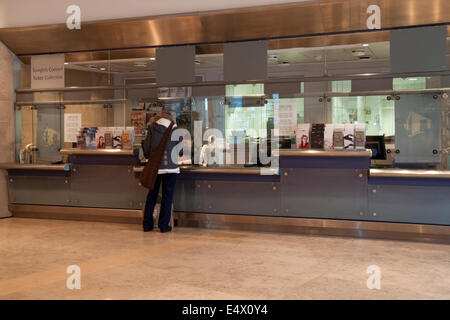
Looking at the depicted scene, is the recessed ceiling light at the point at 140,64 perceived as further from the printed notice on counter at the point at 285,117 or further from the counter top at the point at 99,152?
the printed notice on counter at the point at 285,117

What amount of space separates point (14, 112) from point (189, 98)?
3090 millimetres

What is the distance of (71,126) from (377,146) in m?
4.79

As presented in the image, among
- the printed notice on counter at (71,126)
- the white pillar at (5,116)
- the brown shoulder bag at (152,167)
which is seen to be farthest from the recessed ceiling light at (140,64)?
the white pillar at (5,116)

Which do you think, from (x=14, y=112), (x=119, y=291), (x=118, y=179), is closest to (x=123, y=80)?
(x=118, y=179)

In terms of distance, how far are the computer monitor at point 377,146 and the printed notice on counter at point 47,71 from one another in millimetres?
4857

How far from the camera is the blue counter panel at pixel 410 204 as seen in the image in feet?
20.0

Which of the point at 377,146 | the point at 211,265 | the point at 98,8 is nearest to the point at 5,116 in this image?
the point at 98,8

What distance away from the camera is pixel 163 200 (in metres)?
6.82

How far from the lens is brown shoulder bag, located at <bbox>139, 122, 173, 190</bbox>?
6.65 m

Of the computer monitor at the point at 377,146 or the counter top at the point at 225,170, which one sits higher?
the computer monitor at the point at 377,146

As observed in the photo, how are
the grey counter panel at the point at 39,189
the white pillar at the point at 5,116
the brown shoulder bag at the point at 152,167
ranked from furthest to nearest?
the white pillar at the point at 5,116 → the grey counter panel at the point at 39,189 → the brown shoulder bag at the point at 152,167

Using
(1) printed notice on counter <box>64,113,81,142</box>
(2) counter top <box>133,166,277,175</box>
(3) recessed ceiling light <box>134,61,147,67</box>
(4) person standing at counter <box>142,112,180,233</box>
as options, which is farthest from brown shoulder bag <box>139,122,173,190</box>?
(1) printed notice on counter <box>64,113,81,142</box>

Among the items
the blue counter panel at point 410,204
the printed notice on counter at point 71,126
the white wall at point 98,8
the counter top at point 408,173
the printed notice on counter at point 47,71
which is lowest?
the blue counter panel at point 410,204

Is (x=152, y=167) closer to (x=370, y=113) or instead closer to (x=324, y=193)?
(x=324, y=193)
